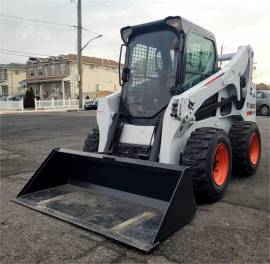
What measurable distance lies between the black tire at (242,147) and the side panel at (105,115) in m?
1.97

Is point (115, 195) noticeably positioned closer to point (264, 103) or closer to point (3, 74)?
point (264, 103)

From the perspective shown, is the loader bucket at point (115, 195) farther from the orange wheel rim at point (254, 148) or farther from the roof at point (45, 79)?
the roof at point (45, 79)

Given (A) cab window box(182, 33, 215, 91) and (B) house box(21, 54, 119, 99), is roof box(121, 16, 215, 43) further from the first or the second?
(B) house box(21, 54, 119, 99)

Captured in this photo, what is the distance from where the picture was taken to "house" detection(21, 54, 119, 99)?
47.3 meters

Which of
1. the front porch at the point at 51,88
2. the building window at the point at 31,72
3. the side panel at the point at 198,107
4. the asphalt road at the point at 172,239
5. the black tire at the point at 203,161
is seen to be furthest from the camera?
the building window at the point at 31,72

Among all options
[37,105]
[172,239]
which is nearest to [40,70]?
[37,105]

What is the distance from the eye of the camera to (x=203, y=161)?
12.9ft

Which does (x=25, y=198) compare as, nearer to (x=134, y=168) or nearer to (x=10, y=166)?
(x=134, y=168)

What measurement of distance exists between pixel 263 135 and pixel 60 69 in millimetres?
41589

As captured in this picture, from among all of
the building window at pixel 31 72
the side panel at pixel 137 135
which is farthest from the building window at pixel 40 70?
the side panel at pixel 137 135

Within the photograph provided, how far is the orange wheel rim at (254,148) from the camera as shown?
5728mm

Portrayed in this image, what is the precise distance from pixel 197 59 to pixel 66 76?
1731 inches

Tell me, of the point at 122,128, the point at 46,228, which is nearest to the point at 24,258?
the point at 46,228

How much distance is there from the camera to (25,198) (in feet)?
14.2
